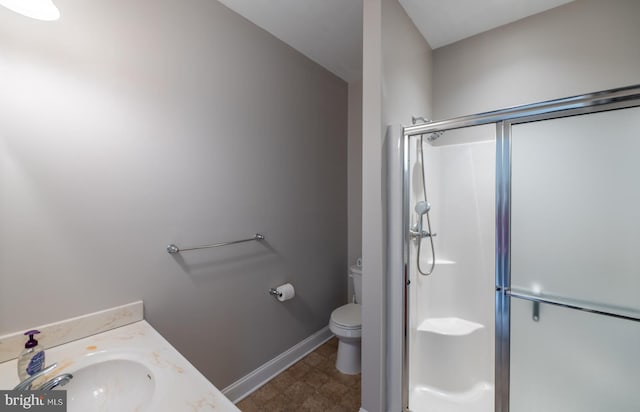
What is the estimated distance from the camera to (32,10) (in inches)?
34.3

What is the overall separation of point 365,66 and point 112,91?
127 centimetres

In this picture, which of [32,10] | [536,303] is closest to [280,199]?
[32,10]

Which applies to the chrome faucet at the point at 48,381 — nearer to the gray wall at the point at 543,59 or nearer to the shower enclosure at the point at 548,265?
the shower enclosure at the point at 548,265

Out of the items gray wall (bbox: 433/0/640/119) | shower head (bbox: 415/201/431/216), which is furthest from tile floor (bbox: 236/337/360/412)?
gray wall (bbox: 433/0/640/119)

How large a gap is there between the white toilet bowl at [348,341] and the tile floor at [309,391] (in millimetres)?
57

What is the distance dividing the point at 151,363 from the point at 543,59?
109 inches

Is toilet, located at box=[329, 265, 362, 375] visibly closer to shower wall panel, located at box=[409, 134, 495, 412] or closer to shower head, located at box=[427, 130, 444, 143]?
shower wall panel, located at box=[409, 134, 495, 412]

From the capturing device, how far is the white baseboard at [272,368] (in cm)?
170

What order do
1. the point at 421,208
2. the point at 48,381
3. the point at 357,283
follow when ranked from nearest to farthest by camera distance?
the point at 48,381
the point at 421,208
the point at 357,283

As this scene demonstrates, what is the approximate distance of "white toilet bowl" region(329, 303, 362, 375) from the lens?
6.30ft

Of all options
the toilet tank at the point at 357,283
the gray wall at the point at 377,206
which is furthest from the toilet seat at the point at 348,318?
the gray wall at the point at 377,206

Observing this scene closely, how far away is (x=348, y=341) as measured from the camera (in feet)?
6.45

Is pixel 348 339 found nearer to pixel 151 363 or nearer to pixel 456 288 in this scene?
pixel 456 288

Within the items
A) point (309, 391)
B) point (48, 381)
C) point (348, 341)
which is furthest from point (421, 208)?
point (48, 381)
